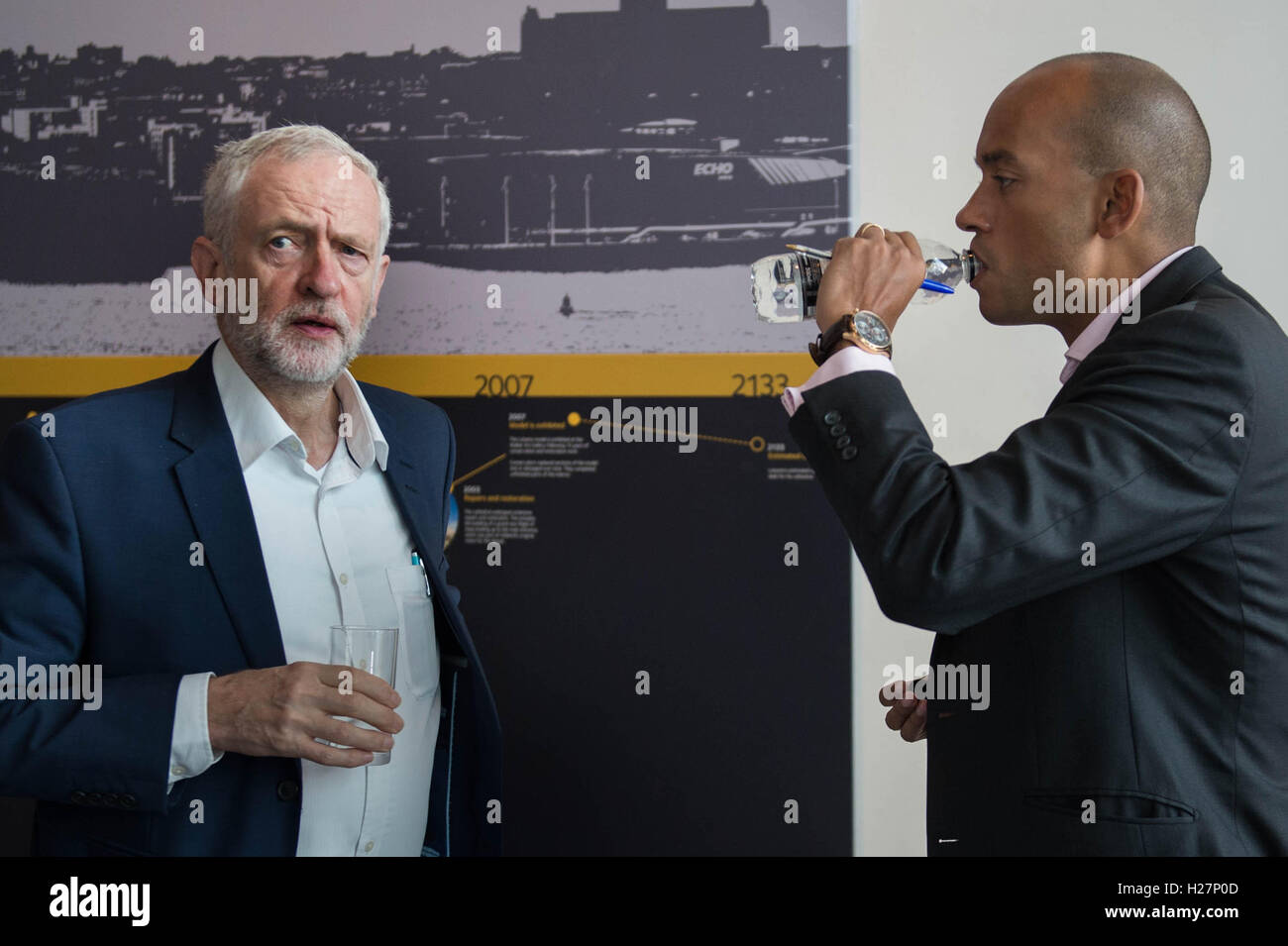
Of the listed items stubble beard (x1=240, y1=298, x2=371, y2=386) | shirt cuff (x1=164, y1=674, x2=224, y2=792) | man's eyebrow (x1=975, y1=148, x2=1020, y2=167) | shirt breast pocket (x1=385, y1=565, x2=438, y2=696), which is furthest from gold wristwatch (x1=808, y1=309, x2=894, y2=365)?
shirt cuff (x1=164, y1=674, x2=224, y2=792)

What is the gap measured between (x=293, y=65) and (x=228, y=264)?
2.71ft

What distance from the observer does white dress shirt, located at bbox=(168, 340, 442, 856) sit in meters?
1.72

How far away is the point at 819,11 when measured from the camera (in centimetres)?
234

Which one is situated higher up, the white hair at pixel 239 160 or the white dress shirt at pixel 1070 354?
the white hair at pixel 239 160

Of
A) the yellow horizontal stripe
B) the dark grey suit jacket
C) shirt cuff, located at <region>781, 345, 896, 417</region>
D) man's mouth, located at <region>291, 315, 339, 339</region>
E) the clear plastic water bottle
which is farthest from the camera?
the yellow horizontal stripe

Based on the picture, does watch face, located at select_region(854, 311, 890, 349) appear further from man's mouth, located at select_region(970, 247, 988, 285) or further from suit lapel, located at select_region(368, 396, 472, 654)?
suit lapel, located at select_region(368, 396, 472, 654)

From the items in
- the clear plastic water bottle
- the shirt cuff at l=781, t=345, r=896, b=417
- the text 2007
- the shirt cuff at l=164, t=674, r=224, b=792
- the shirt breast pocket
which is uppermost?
the clear plastic water bottle

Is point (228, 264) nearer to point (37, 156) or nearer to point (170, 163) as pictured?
point (170, 163)

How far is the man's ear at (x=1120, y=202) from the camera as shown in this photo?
1460 millimetres

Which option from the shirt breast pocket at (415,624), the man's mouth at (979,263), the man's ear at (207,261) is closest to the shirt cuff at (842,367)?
the man's mouth at (979,263)

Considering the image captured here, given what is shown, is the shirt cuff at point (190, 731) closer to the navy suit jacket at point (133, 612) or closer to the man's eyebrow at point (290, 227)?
the navy suit jacket at point (133, 612)

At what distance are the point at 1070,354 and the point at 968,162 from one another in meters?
1.00

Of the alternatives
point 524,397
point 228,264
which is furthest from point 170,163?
point 524,397

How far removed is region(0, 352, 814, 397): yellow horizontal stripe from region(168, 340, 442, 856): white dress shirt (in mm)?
592
